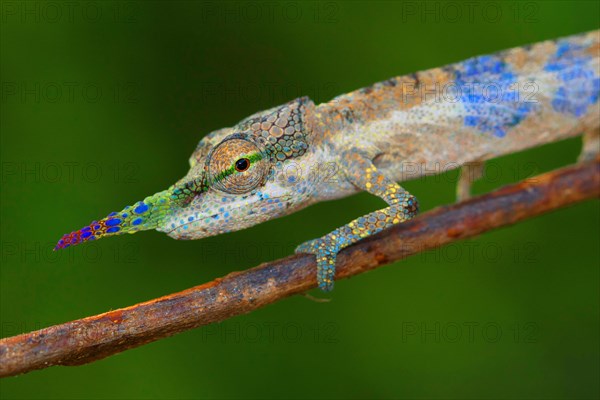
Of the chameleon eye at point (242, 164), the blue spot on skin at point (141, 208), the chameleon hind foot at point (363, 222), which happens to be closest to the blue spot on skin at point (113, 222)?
the blue spot on skin at point (141, 208)

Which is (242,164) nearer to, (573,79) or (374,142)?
(374,142)

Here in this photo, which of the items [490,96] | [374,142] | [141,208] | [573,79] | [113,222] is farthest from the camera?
[573,79]

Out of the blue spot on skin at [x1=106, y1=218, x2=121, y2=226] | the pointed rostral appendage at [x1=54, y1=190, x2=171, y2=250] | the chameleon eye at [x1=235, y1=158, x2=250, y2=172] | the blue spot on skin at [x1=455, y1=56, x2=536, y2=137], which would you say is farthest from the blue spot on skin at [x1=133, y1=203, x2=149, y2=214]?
the blue spot on skin at [x1=455, y1=56, x2=536, y2=137]

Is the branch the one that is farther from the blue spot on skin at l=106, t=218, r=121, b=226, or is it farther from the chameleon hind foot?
the blue spot on skin at l=106, t=218, r=121, b=226

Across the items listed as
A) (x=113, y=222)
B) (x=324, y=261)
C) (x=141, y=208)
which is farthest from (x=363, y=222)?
(x=113, y=222)

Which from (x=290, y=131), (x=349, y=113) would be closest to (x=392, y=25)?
(x=349, y=113)

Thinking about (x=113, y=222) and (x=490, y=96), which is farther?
(x=490, y=96)
